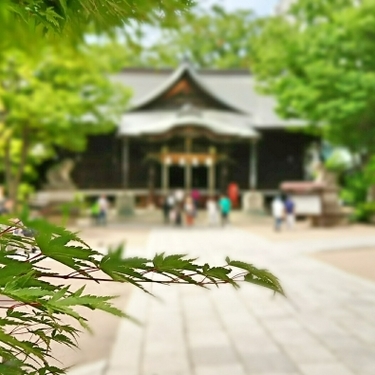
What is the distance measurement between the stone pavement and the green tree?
306 inches

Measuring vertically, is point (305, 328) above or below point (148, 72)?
below

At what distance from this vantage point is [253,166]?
2450cm

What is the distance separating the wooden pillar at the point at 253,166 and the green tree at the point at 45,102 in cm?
972

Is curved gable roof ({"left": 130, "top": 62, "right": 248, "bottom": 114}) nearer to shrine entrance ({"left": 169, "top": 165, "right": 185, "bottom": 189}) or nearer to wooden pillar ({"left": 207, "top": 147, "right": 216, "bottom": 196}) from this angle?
wooden pillar ({"left": 207, "top": 147, "right": 216, "bottom": 196})

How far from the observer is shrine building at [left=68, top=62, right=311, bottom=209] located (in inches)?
935

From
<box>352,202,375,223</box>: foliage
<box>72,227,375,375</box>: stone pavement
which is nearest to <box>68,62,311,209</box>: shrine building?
<box>352,202,375,223</box>: foliage

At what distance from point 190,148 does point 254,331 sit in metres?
19.6

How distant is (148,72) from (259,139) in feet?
27.9

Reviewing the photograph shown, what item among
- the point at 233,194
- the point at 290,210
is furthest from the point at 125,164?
the point at 290,210

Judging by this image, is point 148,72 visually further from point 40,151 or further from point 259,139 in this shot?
point 40,151

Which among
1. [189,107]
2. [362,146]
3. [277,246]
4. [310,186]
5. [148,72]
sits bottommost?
[277,246]

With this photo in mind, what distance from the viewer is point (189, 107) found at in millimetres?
24453

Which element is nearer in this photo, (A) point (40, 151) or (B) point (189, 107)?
(A) point (40, 151)

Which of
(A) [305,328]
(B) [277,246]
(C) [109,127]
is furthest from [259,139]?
(A) [305,328]
